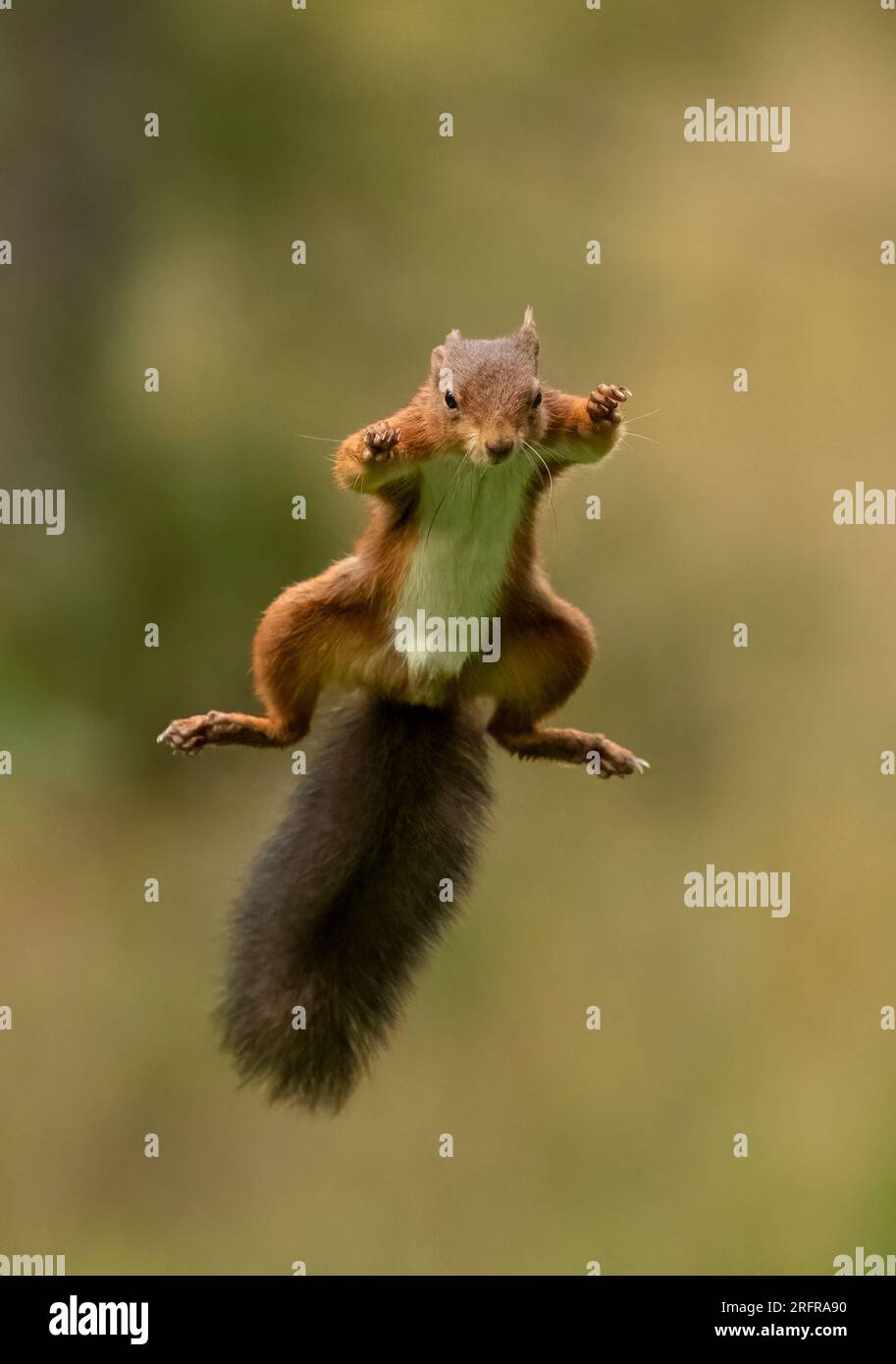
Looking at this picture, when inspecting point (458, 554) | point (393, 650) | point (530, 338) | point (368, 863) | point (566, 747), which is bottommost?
point (368, 863)

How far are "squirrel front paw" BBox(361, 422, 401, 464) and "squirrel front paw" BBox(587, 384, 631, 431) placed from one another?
317 mm

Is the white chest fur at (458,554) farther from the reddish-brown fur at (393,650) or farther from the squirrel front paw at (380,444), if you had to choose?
the squirrel front paw at (380,444)

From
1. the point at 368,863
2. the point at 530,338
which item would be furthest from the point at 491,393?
the point at 368,863

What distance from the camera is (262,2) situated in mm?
7195

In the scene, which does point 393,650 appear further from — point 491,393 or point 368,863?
point 491,393

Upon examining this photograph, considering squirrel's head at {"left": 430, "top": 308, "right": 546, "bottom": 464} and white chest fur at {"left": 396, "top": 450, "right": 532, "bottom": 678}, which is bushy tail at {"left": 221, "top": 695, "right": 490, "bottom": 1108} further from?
squirrel's head at {"left": 430, "top": 308, "right": 546, "bottom": 464}

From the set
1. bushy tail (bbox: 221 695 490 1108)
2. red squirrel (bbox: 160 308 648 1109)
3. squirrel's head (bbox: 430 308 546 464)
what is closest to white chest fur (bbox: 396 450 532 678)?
red squirrel (bbox: 160 308 648 1109)

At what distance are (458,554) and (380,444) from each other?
485mm

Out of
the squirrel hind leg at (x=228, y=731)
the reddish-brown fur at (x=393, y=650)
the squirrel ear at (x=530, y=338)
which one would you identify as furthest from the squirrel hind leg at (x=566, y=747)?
the squirrel ear at (x=530, y=338)

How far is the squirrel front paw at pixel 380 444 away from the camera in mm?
2906

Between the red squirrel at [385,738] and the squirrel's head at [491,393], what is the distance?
0.18 m

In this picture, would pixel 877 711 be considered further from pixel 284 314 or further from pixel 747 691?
pixel 284 314

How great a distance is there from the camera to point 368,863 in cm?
354

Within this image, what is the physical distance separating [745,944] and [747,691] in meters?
1.10
